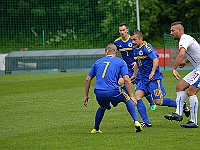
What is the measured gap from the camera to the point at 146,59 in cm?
1244

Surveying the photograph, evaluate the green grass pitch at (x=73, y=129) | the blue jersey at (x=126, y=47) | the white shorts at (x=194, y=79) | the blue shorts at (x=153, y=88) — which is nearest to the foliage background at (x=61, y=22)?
the green grass pitch at (x=73, y=129)

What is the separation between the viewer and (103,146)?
926 cm

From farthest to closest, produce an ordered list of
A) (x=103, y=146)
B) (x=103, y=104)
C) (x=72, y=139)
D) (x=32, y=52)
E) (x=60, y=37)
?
(x=60, y=37)
(x=32, y=52)
(x=103, y=104)
(x=72, y=139)
(x=103, y=146)

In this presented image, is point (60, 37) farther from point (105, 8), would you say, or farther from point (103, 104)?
point (103, 104)

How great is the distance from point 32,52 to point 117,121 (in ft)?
92.6

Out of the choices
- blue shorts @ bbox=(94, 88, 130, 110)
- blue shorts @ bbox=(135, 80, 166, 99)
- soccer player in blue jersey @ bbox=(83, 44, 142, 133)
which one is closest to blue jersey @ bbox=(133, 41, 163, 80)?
blue shorts @ bbox=(135, 80, 166, 99)

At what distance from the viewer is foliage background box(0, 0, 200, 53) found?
141ft

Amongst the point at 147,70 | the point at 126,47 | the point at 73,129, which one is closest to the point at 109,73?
the point at 73,129

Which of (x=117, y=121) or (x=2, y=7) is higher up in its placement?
(x=2, y=7)

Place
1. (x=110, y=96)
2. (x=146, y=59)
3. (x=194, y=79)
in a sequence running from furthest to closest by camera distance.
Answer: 1. (x=146, y=59)
2. (x=194, y=79)
3. (x=110, y=96)

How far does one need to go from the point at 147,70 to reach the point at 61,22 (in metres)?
32.7

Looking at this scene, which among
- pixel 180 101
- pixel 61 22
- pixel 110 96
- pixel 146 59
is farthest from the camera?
pixel 61 22

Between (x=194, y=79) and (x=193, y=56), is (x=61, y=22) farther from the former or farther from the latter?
(x=194, y=79)

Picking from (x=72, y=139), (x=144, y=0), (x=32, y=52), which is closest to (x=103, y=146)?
(x=72, y=139)
